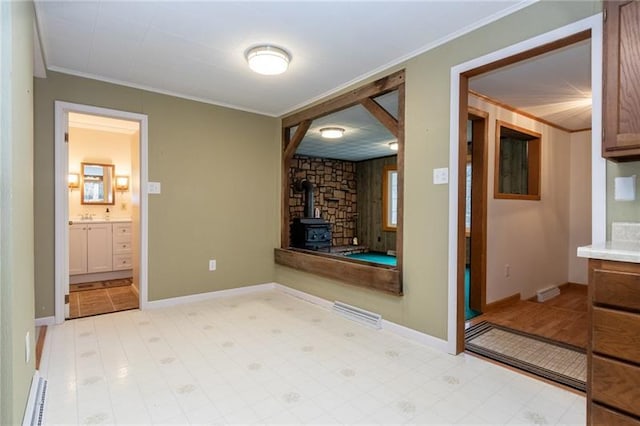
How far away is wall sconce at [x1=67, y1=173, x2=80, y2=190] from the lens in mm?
5191

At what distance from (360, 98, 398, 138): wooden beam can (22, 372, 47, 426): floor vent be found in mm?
2912

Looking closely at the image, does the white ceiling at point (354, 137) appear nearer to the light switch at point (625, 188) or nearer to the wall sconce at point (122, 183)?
the light switch at point (625, 188)

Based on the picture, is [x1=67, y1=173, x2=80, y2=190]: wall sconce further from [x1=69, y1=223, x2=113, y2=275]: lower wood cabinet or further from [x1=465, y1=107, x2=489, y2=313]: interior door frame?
[x1=465, y1=107, x2=489, y2=313]: interior door frame

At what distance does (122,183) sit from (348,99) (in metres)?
4.24

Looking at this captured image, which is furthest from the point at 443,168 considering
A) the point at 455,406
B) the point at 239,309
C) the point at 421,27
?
the point at 239,309

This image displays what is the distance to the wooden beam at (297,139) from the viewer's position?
4.00 metres

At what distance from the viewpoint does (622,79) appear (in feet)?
4.90

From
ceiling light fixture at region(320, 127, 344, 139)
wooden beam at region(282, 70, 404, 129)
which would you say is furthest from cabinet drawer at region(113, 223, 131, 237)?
ceiling light fixture at region(320, 127, 344, 139)

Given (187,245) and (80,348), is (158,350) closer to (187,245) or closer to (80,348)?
(80,348)

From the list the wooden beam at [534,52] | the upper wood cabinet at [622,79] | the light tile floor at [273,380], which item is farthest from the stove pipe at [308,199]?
the upper wood cabinet at [622,79]

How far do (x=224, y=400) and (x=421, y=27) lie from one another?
2.66 meters

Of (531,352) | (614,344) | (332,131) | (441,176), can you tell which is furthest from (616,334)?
(332,131)

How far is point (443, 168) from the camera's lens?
2498mm

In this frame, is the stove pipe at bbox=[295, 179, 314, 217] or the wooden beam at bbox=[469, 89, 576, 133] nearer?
the wooden beam at bbox=[469, 89, 576, 133]
